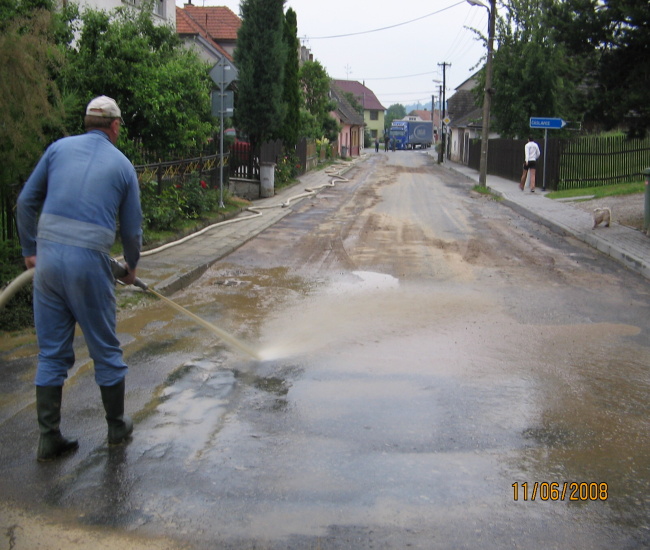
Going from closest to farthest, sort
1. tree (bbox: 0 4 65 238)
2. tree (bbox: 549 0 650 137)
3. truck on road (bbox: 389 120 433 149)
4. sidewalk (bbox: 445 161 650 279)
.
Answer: tree (bbox: 0 4 65 238) → sidewalk (bbox: 445 161 650 279) → tree (bbox: 549 0 650 137) → truck on road (bbox: 389 120 433 149)

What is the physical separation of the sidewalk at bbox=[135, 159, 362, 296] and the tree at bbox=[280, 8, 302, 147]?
19.6 ft

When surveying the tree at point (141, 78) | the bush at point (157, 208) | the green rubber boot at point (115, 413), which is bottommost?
the green rubber boot at point (115, 413)

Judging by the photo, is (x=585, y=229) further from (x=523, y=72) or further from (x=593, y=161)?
(x=523, y=72)

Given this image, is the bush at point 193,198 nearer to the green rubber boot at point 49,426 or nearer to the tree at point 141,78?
the tree at point 141,78

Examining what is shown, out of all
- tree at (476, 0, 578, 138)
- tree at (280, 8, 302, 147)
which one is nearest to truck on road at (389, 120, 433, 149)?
tree at (476, 0, 578, 138)

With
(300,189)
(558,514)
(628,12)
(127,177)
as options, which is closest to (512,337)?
(558,514)

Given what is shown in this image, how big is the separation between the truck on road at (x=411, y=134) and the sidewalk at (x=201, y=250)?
297 feet

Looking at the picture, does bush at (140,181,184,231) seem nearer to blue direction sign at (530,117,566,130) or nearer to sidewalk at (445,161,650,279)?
sidewalk at (445,161,650,279)

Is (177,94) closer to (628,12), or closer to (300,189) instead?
(628,12)

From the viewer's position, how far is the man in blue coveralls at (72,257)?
155 inches

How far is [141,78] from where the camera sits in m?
12.4
